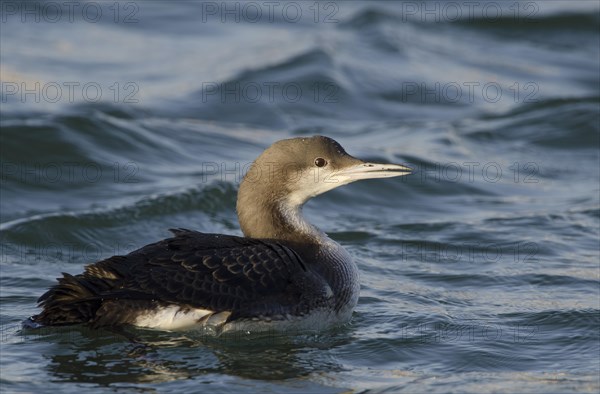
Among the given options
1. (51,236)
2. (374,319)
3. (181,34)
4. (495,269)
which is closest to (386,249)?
(495,269)

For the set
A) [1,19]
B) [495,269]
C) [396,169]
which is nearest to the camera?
[396,169]

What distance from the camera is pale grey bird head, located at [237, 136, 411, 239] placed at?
8906mm

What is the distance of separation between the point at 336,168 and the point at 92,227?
3332 millimetres

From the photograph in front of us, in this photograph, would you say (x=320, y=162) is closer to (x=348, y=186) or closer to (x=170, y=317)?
(x=170, y=317)

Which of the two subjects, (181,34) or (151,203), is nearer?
(151,203)

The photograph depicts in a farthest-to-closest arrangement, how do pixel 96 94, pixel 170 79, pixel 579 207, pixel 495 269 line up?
pixel 170 79 → pixel 96 94 → pixel 579 207 → pixel 495 269

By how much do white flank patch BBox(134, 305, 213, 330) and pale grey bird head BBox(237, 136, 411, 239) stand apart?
1.04 metres

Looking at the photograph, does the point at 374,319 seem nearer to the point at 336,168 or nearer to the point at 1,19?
the point at 336,168

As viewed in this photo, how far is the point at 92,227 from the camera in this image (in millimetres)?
11562

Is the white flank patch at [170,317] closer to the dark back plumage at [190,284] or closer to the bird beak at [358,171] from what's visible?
the dark back plumage at [190,284]

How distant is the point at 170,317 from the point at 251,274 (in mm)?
606

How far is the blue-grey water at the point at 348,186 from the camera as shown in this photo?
8.38 metres

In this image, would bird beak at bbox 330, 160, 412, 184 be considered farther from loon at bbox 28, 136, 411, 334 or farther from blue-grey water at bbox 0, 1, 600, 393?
blue-grey water at bbox 0, 1, 600, 393

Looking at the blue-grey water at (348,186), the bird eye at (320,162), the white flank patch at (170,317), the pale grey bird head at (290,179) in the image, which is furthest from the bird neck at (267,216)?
the white flank patch at (170,317)
